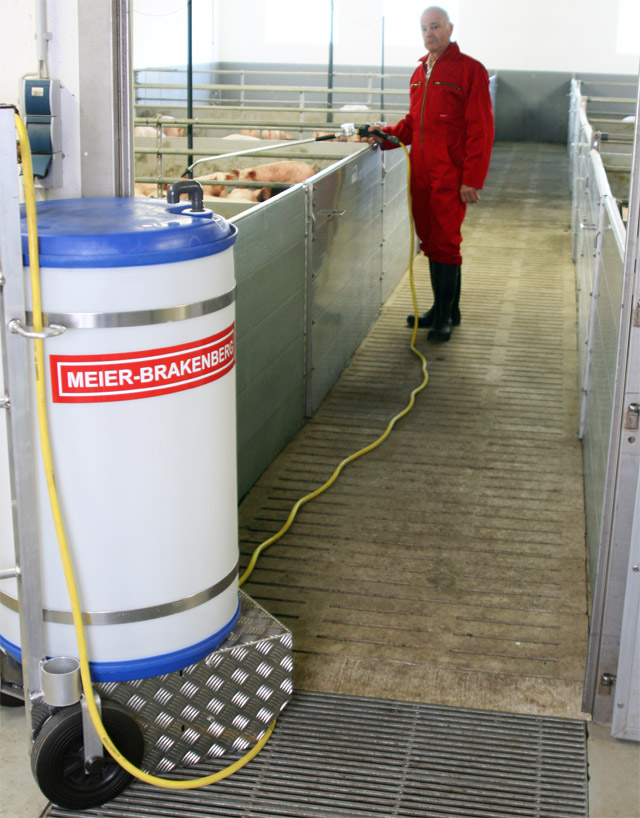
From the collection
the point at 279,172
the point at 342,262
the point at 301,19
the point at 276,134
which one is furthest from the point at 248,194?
the point at 301,19

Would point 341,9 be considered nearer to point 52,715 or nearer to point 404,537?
point 404,537

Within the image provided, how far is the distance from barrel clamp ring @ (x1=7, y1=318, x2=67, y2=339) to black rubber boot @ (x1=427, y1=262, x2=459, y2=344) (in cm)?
414

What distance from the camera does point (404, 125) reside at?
5.77 metres

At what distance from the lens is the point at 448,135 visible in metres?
5.50

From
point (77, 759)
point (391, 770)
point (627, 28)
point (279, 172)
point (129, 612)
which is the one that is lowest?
point (391, 770)

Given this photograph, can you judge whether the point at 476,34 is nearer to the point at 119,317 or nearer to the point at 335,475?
the point at 335,475

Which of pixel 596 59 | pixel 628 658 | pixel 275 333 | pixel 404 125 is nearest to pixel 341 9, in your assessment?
pixel 596 59

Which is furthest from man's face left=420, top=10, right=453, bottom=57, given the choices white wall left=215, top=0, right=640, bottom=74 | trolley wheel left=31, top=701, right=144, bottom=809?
white wall left=215, top=0, right=640, bottom=74

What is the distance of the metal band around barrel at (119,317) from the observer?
2.01 metres

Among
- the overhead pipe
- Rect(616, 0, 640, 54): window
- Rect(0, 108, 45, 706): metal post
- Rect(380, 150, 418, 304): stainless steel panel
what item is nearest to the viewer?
Rect(0, 108, 45, 706): metal post

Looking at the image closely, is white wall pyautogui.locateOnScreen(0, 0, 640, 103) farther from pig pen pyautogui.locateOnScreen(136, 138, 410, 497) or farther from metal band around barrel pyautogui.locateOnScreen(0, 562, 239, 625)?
metal band around barrel pyautogui.locateOnScreen(0, 562, 239, 625)

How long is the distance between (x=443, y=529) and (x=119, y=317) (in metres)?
2.05

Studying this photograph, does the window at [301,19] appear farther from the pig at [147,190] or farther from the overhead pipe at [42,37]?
the overhead pipe at [42,37]

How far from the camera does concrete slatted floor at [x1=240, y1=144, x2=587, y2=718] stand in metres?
2.91
